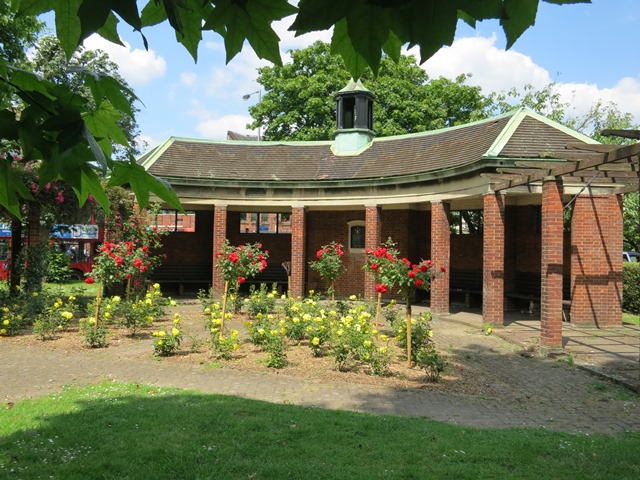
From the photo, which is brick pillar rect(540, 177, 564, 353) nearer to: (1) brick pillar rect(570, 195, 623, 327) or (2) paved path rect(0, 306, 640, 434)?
(2) paved path rect(0, 306, 640, 434)

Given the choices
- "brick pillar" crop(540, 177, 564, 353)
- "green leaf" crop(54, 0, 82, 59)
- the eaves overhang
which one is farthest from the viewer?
the eaves overhang

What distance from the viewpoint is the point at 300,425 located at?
18.3ft

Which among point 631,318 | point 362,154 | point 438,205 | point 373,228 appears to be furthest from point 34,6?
point 362,154

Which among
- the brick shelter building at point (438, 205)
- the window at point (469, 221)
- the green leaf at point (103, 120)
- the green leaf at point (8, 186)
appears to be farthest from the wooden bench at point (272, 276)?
the green leaf at point (8, 186)

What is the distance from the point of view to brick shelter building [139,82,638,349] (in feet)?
46.1

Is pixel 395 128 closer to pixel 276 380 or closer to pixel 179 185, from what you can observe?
pixel 179 185

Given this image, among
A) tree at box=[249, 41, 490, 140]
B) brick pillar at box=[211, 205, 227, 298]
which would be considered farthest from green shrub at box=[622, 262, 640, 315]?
tree at box=[249, 41, 490, 140]

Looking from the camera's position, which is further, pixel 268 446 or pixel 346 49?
pixel 268 446

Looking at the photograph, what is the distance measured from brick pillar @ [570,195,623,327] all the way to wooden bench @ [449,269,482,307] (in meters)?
4.09

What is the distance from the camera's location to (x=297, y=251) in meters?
19.6

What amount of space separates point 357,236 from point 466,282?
189 inches

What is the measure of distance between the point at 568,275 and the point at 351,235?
8397 millimetres

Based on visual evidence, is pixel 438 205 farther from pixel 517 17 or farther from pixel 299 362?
pixel 517 17

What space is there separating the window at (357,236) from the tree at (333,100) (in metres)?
11.8
